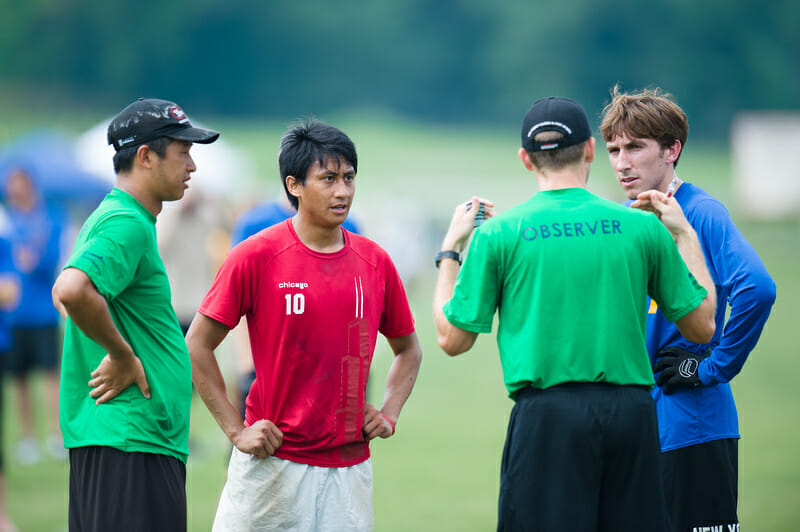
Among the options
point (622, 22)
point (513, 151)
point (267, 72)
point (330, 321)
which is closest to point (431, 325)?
point (330, 321)

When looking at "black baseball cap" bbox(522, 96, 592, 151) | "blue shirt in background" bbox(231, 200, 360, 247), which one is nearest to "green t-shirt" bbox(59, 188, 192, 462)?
"black baseball cap" bbox(522, 96, 592, 151)

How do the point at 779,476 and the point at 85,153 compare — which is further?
the point at 85,153

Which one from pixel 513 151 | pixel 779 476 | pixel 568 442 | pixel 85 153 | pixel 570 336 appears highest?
pixel 513 151

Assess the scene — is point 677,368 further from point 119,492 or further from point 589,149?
point 119,492

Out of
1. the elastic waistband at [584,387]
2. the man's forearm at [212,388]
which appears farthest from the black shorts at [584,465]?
the man's forearm at [212,388]

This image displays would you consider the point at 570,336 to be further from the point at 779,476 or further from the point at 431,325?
the point at 431,325

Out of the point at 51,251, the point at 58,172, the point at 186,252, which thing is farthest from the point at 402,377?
the point at 58,172

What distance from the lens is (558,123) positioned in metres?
3.10

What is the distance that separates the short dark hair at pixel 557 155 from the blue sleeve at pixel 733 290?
0.81 m

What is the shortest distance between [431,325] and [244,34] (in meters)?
53.0

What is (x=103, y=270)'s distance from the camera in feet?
10.3

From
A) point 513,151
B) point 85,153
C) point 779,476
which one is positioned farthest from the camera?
point 513,151

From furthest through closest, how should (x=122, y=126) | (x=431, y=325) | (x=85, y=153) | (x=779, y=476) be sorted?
(x=85, y=153) → (x=431, y=325) → (x=779, y=476) → (x=122, y=126)

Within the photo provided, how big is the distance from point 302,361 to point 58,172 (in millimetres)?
24412
